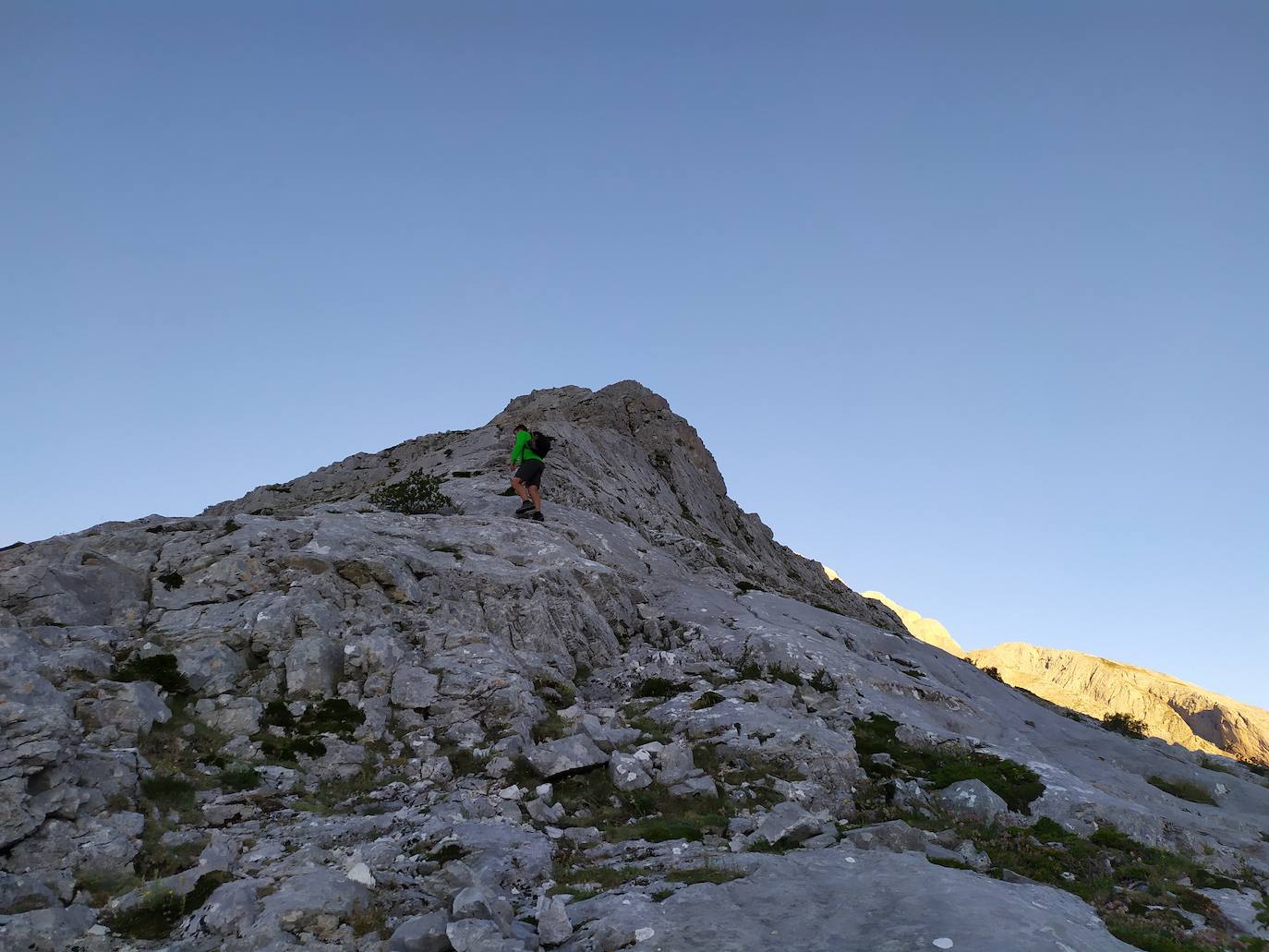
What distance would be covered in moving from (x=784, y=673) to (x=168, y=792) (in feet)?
61.0

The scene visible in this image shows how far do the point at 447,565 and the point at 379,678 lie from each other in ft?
21.8

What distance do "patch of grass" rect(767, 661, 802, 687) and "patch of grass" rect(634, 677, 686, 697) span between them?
137 inches

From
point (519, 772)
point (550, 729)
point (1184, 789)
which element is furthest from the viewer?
point (1184, 789)

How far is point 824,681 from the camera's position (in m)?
27.4

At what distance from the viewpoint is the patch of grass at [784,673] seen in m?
27.0

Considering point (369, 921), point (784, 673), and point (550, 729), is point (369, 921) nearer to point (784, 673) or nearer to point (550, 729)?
point (550, 729)

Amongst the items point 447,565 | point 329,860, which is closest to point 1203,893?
point 329,860

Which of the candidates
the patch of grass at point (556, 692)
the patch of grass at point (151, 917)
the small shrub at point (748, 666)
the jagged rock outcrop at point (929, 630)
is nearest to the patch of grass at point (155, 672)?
the patch of grass at point (151, 917)

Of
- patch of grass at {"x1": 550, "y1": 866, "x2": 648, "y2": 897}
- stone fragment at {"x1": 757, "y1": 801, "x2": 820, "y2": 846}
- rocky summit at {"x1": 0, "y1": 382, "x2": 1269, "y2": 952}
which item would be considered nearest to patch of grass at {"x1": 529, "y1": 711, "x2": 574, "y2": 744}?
rocky summit at {"x1": 0, "y1": 382, "x2": 1269, "y2": 952}

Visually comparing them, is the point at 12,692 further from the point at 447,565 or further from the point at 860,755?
the point at 860,755

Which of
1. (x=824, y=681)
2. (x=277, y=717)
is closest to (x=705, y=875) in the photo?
(x=277, y=717)

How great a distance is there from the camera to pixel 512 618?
2678 centimetres

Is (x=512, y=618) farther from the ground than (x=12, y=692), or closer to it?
farther from the ground

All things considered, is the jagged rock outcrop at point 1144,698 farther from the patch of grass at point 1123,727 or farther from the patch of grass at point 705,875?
the patch of grass at point 705,875
